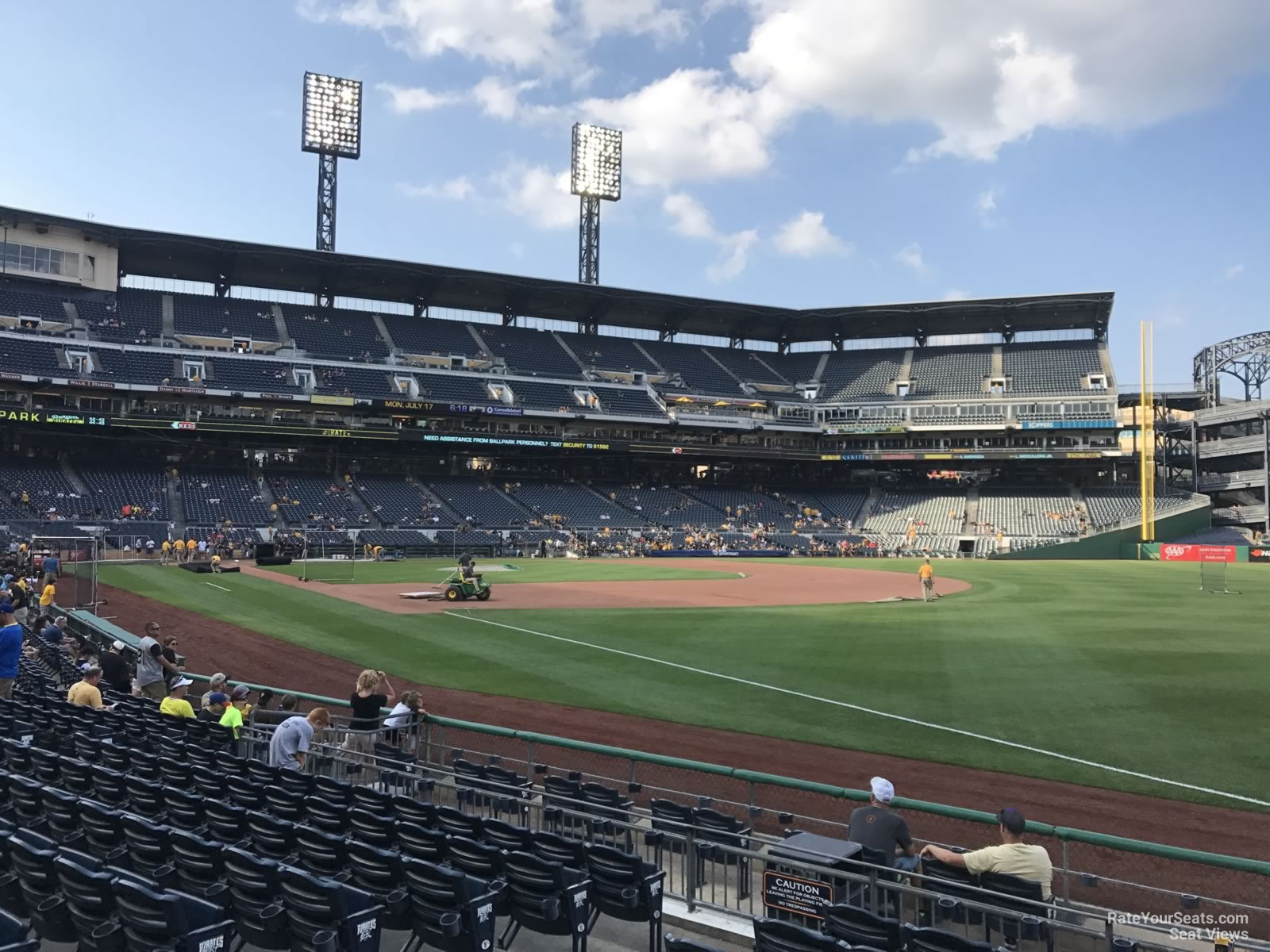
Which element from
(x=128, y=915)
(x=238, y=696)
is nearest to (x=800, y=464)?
(x=238, y=696)

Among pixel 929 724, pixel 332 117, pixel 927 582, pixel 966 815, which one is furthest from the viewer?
pixel 332 117

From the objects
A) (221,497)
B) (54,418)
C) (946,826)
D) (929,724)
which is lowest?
(946,826)

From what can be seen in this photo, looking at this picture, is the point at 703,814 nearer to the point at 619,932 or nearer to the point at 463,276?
the point at 619,932

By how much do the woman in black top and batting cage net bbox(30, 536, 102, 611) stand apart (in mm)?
18063

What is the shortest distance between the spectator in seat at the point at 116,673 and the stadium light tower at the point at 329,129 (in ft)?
186

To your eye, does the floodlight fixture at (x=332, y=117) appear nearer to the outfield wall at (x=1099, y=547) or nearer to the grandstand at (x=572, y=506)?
the grandstand at (x=572, y=506)

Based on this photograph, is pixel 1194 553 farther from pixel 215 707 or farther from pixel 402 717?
pixel 215 707

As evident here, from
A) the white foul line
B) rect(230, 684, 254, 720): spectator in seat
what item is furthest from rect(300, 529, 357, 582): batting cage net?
rect(230, 684, 254, 720): spectator in seat

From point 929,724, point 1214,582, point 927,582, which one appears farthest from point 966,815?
point 1214,582

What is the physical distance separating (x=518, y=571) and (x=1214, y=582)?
115ft

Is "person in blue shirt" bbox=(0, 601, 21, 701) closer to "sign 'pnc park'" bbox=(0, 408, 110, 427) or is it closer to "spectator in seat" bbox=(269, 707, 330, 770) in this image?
"spectator in seat" bbox=(269, 707, 330, 770)

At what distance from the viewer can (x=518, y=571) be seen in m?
45.6

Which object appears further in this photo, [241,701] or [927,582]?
[927,582]

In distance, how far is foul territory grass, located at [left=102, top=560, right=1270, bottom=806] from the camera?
44.0 ft
